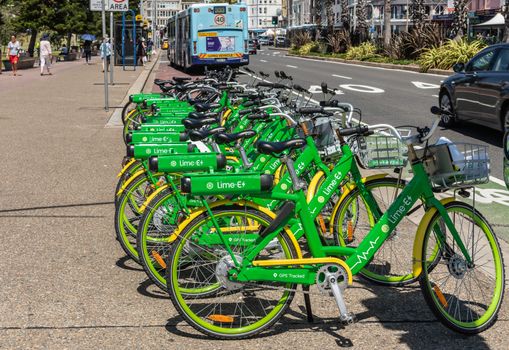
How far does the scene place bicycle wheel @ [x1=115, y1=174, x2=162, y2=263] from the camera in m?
5.64

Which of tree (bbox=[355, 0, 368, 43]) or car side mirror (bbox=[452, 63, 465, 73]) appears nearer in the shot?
car side mirror (bbox=[452, 63, 465, 73])

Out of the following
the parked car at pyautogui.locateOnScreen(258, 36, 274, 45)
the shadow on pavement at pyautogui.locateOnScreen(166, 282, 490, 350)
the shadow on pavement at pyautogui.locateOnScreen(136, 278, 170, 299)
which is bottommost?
the parked car at pyautogui.locateOnScreen(258, 36, 274, 45)

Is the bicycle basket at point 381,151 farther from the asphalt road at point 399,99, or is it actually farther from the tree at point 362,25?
the tree at point 362,25

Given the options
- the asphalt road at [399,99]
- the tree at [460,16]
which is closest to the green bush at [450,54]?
the asphalt road at [399,99]

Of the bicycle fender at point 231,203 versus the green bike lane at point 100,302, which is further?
the green bike lane at point 100,302

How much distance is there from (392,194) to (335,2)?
126 metres

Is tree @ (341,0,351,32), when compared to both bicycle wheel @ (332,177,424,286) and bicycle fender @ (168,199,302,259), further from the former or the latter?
bicycle fender @ (168,199,302,259)

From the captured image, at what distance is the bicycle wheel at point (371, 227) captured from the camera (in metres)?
5.10

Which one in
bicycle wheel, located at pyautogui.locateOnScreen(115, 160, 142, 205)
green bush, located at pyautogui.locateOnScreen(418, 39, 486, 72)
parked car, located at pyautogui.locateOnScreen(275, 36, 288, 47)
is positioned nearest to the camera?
bicycle wheel, located at pyautogui.locateOnScreen(115, 160, 142, 205)

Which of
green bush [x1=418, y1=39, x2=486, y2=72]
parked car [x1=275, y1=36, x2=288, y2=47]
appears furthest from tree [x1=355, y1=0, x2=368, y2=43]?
parked car [x1=275, y1=36, x2=288, y2=47]

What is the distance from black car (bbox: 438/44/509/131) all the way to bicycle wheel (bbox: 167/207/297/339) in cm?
790

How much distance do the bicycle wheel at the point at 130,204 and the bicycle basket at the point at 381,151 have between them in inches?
61.3

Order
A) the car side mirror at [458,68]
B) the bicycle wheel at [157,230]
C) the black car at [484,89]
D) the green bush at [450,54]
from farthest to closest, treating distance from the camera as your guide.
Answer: the green bush at [450,54], the car side mirror at [458,68], the black car at [484,89], the bicycle wheel at [157,230]

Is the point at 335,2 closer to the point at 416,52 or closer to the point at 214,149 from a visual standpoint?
the point at 416,52
